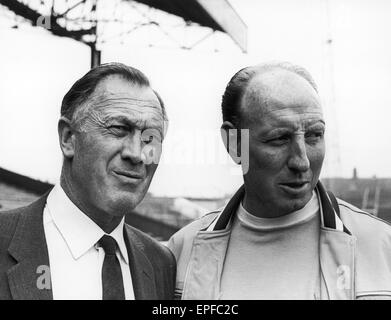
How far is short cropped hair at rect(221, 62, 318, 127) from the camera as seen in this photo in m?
1.89

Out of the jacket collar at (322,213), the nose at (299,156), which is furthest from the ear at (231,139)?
the nose at (299,156)

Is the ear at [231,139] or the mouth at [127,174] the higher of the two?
the ear at [231,139]

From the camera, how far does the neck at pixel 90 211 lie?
179 cm

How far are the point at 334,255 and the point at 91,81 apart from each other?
1079 millimetres

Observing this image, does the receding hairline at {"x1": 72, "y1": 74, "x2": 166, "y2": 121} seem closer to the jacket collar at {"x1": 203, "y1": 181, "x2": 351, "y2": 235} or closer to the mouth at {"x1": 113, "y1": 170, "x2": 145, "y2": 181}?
the mouth at {"x1": 113, "y1": 170, "x2": 145, "y2": 181}

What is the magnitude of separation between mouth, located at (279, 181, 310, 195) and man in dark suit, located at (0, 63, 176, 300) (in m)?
0.49

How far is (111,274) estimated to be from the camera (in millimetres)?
1758

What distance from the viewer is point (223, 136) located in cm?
204

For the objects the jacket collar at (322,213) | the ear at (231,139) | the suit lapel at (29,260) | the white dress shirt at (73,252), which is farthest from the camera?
the ear at (231,139)

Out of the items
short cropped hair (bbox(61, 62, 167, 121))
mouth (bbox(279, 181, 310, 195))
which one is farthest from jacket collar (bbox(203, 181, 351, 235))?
short cropped hair (bbox(61, 62, 167, 121))

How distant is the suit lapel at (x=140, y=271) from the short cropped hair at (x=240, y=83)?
0.62 m

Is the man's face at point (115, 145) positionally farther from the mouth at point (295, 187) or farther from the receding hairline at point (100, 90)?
the mouth at point (295, 187)

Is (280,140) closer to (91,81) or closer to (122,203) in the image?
(122,203)
